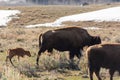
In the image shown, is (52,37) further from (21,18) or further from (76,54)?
(21,18)

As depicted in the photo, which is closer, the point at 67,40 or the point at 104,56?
the point at 104,56

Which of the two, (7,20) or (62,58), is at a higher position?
(62,58)

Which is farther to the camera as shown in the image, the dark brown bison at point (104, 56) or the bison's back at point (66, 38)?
the bison's back at point (66, 38)

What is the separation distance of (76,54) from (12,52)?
255 cm

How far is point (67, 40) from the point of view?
1596 centimetres

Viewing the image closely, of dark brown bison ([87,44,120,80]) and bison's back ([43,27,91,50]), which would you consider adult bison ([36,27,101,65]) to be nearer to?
bison's back ([43,27,91,50])

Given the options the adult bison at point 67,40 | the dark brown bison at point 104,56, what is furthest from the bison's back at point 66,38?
the dark brown bison at point 104,56

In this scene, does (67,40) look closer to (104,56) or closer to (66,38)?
(66,38)

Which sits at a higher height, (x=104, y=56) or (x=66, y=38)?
(x=104, y=56)

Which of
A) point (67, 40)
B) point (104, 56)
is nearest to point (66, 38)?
point (67, 40)

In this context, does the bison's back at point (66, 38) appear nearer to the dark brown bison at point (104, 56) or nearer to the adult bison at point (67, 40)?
the adult bison at point (67, 40)

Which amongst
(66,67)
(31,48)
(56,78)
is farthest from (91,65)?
(31,48)

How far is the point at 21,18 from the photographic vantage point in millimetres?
61062

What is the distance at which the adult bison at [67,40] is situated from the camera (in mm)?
15758
